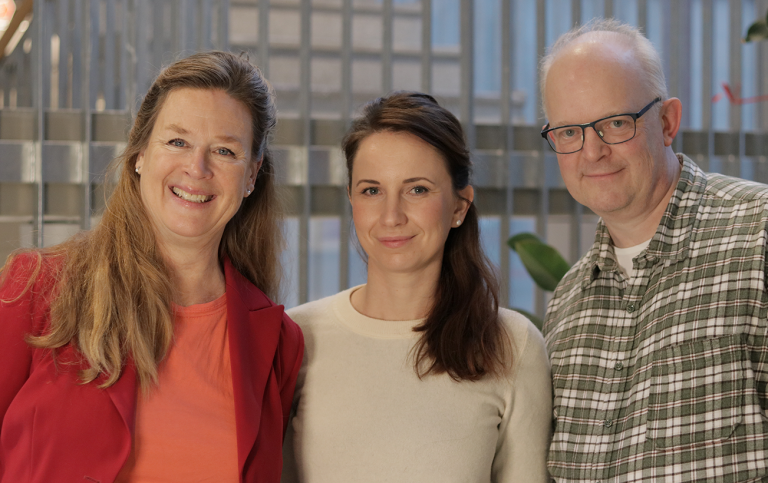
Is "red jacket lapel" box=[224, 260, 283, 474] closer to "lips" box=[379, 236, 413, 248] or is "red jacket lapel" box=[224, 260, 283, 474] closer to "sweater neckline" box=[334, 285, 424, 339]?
"sweater neckline" box=[334, 285, 424, 339]

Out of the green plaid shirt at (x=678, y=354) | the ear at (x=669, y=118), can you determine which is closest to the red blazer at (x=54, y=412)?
the green plaid shirt at (x=678, y=354)

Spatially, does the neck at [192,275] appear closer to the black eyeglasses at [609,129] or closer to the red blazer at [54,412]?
the red blazer at [54,412]

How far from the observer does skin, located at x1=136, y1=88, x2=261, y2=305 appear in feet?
4.38

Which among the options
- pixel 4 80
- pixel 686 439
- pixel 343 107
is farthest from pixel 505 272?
pixel 4 80

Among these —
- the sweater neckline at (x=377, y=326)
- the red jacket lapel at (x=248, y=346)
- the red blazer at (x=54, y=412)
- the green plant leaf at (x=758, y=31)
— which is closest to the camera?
the red blazer at (x=54, y=412)

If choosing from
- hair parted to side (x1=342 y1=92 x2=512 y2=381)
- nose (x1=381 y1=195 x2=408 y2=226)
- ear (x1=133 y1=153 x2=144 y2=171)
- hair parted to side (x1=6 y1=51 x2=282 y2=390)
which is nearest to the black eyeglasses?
hair parted to side (x1=342 y1=92 x2=512 y2=381)

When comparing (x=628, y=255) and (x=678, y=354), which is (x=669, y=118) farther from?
(x=678, y=354)

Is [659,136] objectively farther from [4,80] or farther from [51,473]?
[4,80]

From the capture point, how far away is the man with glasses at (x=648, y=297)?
126cm

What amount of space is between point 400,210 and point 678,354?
1.92ft

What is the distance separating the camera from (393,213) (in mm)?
1450

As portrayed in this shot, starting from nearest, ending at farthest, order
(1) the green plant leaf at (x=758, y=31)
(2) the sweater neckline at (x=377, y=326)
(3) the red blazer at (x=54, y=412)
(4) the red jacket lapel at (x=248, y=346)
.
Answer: (3) the red blazer at (x=54, y=412) < (4) the red jacket lapel at (x=248, y=346) < (2) the sweater neckline at (x=377, y=326) < (1) the green plant leaf at (x=758, y=31)

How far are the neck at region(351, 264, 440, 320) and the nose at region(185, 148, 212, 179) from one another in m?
0.42

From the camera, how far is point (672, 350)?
1318mm
